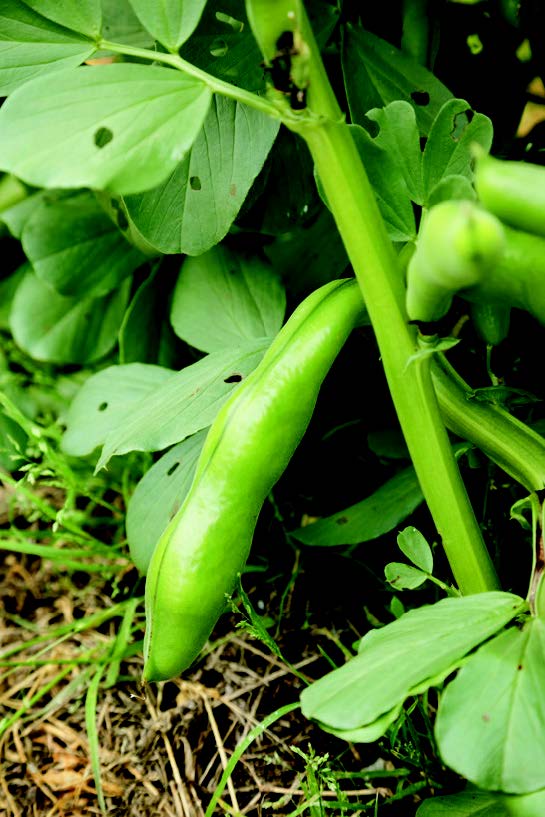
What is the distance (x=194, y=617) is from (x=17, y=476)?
0.68 metres

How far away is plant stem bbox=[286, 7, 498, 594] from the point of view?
666 millimetres

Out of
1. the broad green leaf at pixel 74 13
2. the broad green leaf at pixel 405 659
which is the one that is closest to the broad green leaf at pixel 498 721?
the broad green leaf at pixel 405 659

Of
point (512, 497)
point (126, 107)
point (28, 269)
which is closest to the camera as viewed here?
point (126, 107)

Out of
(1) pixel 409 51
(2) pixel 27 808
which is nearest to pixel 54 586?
(2) pixel 27 808

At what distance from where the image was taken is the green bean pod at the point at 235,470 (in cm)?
74

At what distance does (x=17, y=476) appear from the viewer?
1328 millimetres

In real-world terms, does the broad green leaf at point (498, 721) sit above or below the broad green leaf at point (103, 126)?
below

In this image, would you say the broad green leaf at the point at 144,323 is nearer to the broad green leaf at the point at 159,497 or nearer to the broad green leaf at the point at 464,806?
the broad green leaf at the point at 159,497

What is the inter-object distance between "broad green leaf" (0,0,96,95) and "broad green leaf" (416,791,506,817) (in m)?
0.84

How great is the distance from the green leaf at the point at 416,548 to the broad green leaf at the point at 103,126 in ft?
1.45

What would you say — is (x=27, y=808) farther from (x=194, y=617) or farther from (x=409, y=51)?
(x=409, y=51)

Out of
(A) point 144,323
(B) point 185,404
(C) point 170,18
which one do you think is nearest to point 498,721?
(B) point 185,404

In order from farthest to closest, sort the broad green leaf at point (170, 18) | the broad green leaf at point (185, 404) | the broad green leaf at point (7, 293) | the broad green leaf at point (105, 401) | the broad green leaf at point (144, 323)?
the broad green leaf at point (7, 293), the broad green leaf at point (144, 323), the broad green leaf at point (105, 401), the broad green leaf at point (185, 404), the broad green leaf at point (170, 18)

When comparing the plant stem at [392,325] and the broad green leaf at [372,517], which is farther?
the broad green leaf at [372,517]
